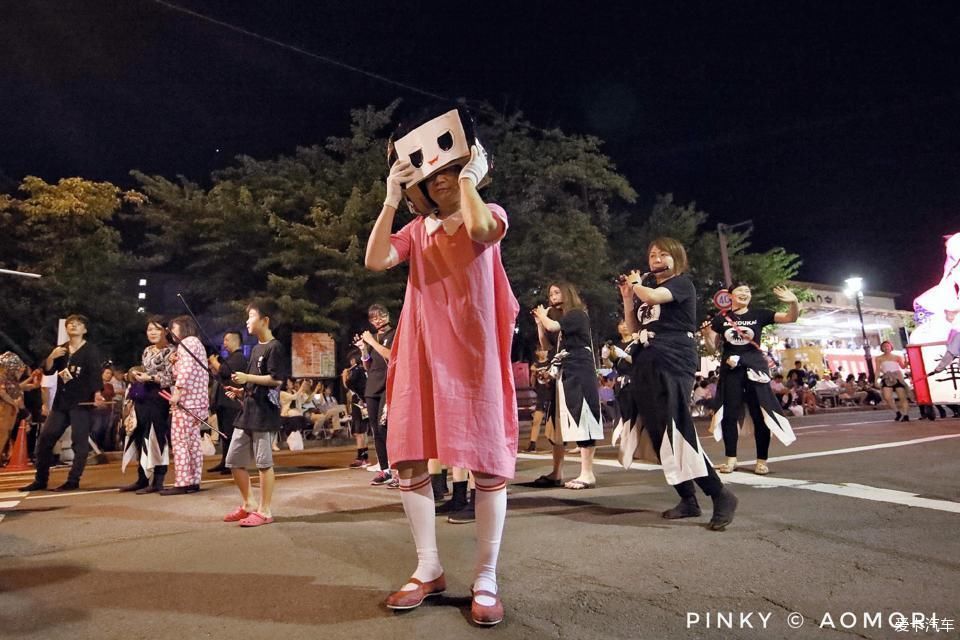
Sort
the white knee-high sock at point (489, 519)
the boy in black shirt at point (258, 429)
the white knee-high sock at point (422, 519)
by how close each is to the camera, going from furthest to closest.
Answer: the boy in black shirt at point (258, 429) → the white knee-high sock at point (422, 519) → the white knee-high sock at point (489, 519)

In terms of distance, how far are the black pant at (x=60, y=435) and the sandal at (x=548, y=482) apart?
575 cm

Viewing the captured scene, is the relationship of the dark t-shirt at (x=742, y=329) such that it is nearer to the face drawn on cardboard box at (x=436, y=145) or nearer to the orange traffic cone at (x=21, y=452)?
the face drawn on cardboard box at (x=436, y=145)

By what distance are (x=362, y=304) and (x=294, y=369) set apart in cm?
278

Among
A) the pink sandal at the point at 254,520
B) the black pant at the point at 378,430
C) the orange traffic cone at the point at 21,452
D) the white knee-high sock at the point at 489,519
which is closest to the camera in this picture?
the white knee-high sock at the point at 489,519

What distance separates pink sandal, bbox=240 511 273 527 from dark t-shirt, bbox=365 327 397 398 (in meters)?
2.34

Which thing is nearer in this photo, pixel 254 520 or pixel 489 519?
pixel 489 519

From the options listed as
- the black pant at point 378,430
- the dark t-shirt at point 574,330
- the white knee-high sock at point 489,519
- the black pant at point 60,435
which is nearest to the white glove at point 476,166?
the white knee-high sock at point 489,519

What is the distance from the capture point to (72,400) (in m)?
7.28

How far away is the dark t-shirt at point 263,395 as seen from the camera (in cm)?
464

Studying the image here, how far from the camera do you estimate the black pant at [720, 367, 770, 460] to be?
19.3 feet

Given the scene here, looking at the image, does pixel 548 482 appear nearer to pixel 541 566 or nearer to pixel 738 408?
pixel 738 408

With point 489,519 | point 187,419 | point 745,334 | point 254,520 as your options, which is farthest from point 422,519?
point 187,419

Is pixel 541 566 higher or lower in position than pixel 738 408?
lower

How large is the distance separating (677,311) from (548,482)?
249cm
